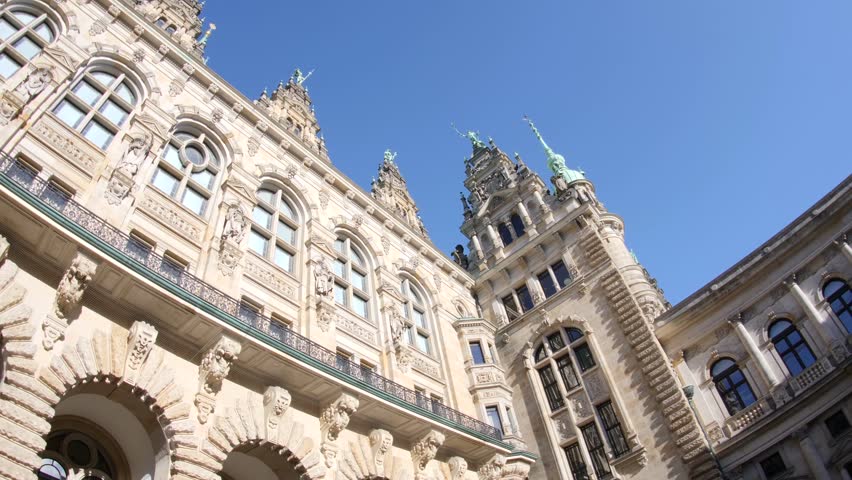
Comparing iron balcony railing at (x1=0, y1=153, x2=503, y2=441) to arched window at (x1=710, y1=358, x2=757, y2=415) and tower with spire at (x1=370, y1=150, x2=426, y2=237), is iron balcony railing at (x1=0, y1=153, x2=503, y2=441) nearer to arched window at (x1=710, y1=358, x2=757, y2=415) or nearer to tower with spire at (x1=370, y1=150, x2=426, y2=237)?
arched window at (x1=710, y1=358, x2=757, y2=415)

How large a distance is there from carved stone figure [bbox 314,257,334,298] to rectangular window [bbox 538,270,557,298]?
13110 millimetres

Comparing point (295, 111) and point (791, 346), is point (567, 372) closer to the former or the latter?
point (791, 346)

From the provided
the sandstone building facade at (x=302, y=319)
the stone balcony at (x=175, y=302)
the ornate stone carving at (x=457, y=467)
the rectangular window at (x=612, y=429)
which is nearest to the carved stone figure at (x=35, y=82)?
the sandstone building facade at (x=302, y=319)

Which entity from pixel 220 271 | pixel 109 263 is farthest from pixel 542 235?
pixel 109 263

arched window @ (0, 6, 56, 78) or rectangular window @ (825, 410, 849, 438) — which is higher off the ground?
arched window @ (0, 6, 56, 78)

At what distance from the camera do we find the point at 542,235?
32406mm

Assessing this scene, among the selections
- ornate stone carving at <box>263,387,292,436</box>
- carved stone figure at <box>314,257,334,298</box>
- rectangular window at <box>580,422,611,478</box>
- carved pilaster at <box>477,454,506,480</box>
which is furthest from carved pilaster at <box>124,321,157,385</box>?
rectangular window at <box>580,422,611,478</box>

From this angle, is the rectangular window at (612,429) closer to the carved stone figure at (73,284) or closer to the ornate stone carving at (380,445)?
the ornate stone carving at (380,445)

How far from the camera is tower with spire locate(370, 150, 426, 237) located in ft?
118

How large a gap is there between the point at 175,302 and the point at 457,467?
38.9ft

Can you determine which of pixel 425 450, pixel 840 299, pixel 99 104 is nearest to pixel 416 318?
pixel 425 450

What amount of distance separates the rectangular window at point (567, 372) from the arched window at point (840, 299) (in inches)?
416

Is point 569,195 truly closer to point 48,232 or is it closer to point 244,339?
point 244,339

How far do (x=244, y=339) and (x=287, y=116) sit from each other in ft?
57.9
